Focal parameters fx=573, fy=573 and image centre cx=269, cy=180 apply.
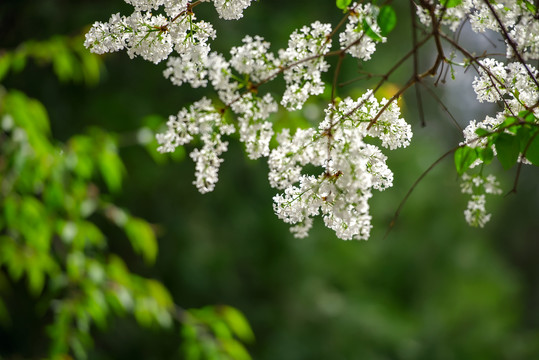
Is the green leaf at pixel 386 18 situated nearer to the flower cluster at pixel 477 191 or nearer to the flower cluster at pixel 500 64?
the flower cluster at pixel 500 64

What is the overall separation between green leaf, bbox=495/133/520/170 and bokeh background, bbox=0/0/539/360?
2.66 m

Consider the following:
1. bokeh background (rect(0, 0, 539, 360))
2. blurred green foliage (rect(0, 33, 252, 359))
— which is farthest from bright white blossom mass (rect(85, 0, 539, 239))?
bokeh background (rect(0, 0, 539, 360))

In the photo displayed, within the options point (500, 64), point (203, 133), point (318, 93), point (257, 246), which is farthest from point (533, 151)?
point (257, 246)

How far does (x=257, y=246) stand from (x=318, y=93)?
11.6 feet

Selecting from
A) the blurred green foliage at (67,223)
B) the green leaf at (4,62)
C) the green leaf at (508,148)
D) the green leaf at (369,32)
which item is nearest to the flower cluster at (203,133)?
the green leaf at (369,32)

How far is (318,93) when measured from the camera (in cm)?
78

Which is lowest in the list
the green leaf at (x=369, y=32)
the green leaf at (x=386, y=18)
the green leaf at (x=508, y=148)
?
the green leaf at (x=508, y=148)

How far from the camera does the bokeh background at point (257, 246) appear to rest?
366 centimetres

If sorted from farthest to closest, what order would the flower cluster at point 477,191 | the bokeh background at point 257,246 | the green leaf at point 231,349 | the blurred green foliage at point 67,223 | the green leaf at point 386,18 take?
the bokeh background at point 257,246 → the green leaf at point 231,349 → the blurred green foliage at point 67,223 → the flower cluster at point 477,191 → the green leaf at point 386,18

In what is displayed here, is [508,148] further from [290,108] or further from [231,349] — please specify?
[231,349]

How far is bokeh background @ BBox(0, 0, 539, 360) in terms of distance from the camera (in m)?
3.66

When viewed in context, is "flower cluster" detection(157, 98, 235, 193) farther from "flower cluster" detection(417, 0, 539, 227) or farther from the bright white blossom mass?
"flower cluster" detection(417, 0, 539, 227)

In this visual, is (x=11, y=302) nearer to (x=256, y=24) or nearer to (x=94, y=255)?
(x=94, y=255)

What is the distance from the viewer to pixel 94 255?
2248 mm
